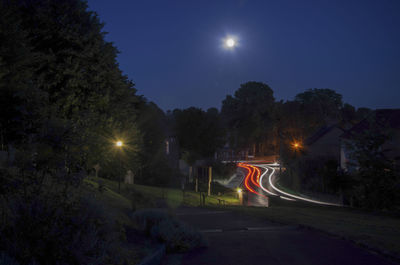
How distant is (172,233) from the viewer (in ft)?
24.4

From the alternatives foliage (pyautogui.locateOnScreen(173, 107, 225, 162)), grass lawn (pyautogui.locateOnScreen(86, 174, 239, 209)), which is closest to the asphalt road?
grass lawn (pyautogui.locateOnScreen(86, 174, 239, 209))

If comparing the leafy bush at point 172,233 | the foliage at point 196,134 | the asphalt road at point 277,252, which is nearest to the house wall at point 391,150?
the asphalt road at point 277,252

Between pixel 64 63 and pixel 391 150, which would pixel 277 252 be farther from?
pixel 391 150

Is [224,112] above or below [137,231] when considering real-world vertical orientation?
A: above

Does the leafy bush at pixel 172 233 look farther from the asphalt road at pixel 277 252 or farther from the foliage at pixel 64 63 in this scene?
the foliage at pixel 64 63

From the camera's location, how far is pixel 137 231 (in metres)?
8.45

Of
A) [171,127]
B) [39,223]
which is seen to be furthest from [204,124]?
[39,223]

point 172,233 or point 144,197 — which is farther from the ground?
point 172,233

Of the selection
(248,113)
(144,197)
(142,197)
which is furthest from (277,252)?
(248,113)

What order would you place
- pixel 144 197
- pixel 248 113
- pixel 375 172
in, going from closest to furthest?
pixel 375 172, pixel 144 197, pixel 248 113

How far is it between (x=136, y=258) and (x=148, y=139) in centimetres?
3132

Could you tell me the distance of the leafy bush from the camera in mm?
7305

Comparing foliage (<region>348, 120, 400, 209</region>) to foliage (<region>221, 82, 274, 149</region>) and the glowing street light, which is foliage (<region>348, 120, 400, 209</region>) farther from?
foliage (<region>221, 82, 274, 149</region>)

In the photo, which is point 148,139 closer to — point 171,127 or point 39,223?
point 171,127
